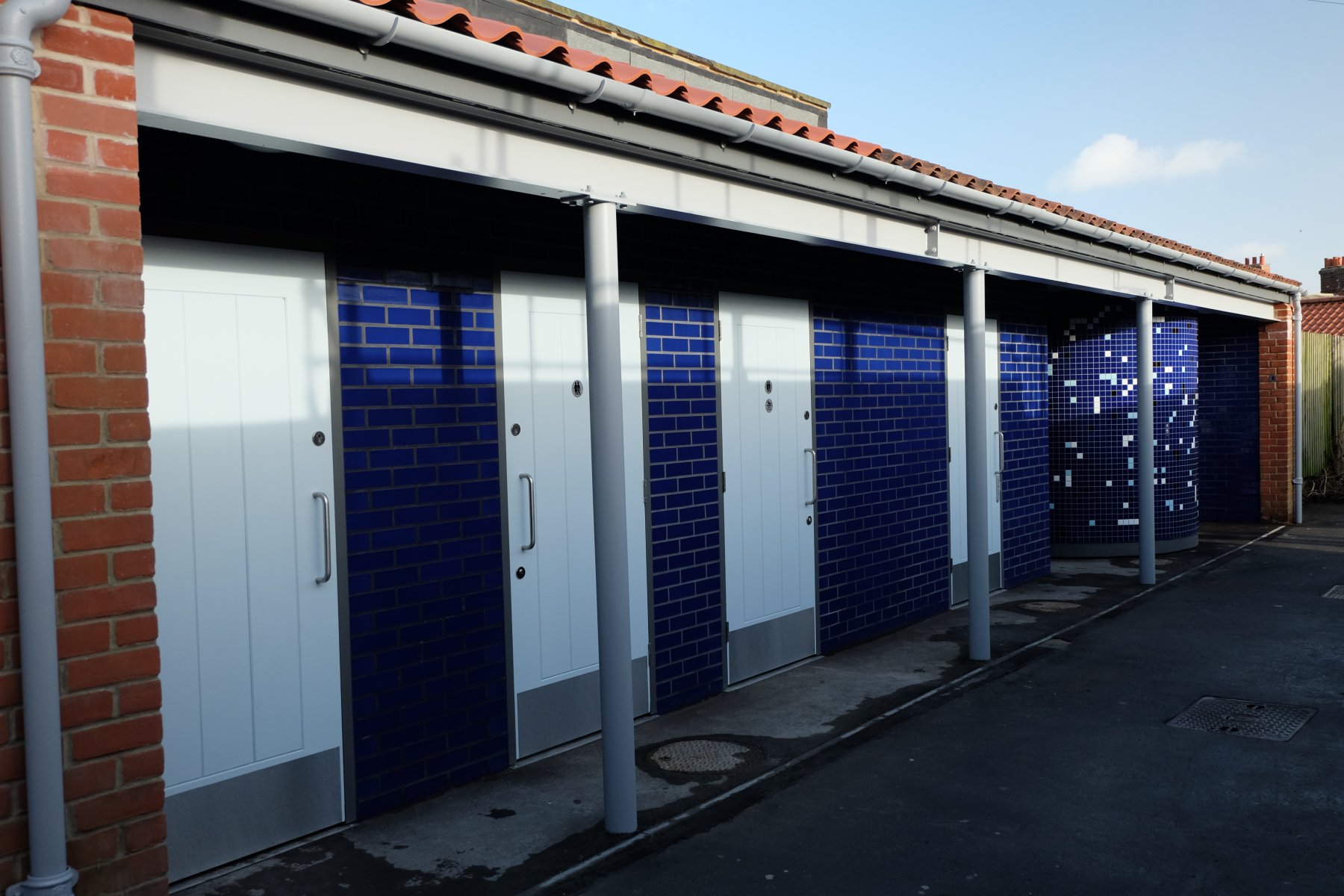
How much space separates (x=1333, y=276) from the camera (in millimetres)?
23547

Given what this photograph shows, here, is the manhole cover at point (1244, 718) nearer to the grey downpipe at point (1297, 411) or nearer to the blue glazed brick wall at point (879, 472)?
the blue glazed brick wall at point (879, 472)

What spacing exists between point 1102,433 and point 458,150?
30.4 ft

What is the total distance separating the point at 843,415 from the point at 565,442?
2758mm

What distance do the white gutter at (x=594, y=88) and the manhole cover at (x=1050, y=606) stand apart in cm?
341

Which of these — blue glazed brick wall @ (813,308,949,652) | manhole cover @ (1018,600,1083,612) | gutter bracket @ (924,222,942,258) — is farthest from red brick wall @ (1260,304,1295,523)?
gutter bracket @ (924,222,942,258)

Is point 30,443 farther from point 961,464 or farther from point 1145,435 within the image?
point 1145,435

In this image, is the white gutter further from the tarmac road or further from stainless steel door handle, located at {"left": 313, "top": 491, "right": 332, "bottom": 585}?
the tarmac road

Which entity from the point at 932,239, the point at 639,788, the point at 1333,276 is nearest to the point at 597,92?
the point at 639,788

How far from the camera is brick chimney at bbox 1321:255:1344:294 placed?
75.7ft

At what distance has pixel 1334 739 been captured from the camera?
5383 mm

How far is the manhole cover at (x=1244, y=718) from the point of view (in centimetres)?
556

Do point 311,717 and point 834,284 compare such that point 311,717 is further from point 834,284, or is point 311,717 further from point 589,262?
point 834,284

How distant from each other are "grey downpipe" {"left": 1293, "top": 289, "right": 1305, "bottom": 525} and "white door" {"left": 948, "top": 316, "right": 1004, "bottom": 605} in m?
6.23

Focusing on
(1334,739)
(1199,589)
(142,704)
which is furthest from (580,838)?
(1199,589)
